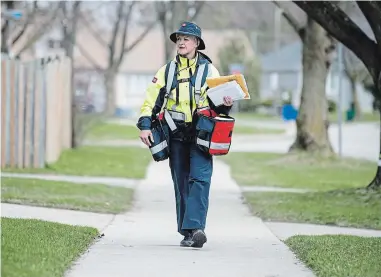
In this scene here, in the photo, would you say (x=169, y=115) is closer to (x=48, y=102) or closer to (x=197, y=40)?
(x=197, y=40)

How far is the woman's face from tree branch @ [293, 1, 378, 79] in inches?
210

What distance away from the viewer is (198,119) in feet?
28.7

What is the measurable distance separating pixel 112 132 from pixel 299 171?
1937 centimetres

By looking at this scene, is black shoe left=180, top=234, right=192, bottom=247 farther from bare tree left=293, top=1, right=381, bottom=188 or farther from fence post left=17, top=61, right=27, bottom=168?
fence post left=17, top=61, right=27, bottom=168

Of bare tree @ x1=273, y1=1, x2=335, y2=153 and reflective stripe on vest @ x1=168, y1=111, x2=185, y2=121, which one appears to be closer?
reflective stripe on vest @ x1=168, y1=111, x2=185, y2=121

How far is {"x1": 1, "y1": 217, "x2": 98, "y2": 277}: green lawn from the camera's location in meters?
6.86

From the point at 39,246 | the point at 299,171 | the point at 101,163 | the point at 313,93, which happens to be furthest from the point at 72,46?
the point at 39,246

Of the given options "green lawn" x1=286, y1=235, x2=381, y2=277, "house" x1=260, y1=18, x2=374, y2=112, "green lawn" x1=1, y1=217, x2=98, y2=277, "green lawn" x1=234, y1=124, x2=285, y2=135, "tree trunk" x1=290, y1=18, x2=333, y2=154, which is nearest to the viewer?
"green lawn" x1=1, y1=217, x2=98, y2=277

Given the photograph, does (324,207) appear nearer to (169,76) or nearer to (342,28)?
(342,28)

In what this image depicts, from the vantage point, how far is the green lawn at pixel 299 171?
1903cm

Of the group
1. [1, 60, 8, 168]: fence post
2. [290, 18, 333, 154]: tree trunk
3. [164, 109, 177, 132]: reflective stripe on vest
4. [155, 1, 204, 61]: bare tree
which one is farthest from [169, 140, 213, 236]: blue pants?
[155, 1, 204, 61]: bare tree

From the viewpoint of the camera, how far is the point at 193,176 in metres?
8.91

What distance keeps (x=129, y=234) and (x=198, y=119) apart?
1882mm

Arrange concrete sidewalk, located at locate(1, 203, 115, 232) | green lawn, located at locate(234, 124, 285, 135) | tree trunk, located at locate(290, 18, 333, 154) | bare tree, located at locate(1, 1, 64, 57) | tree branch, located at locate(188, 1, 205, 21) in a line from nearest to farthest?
concrete sidewalk, located at locate(1, 203, 115, 232)
tree trunk, located at locate(290, 18, 333, 154)
bare tree, located at locate(1, 1, 64, 57)
tree branch, located at locate(188, 1, 205, 21)
green lawn, located at locate(234, 124, 285, 135)
